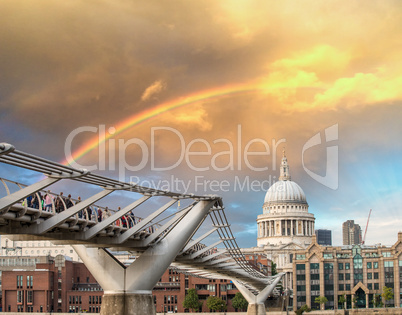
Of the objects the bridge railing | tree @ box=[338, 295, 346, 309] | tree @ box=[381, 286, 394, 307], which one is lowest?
tree @ box=[338, 295, 346, 309]

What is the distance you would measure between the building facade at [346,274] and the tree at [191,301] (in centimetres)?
2236

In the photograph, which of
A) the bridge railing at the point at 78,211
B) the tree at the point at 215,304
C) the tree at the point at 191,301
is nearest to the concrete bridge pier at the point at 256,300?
the tree at the point at 215,304

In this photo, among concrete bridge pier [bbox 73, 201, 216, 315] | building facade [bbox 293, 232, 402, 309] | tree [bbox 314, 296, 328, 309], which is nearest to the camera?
concrete bridge pier [bbox 73, 201, 216, 315]

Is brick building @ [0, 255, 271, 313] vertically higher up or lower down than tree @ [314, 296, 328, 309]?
higher up

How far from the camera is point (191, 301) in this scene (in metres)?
132

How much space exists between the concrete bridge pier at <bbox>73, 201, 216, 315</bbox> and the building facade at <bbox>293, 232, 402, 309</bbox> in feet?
342

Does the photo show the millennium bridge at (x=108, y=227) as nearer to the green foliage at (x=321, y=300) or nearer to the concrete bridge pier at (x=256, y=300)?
the concrete bridge pier at (x=256, y=300)

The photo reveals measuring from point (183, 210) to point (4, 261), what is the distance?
144806mm

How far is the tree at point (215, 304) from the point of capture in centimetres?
13038

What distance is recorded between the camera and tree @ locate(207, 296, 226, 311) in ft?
428

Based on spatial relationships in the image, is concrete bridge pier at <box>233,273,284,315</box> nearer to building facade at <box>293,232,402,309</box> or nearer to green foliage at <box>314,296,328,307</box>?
green foliage at <box>314,296,328,307</box>

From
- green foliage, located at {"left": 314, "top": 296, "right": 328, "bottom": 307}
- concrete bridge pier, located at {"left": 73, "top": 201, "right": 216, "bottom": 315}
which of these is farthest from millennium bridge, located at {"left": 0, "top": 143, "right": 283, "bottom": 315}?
green foliage, located at {"left": 314, "top": 296, "right": 328, "bottom": 307}

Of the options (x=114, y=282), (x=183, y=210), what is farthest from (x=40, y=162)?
(x=183, y=210)

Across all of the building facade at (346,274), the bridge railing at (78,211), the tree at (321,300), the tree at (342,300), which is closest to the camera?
the bridge railing at (78,211)
